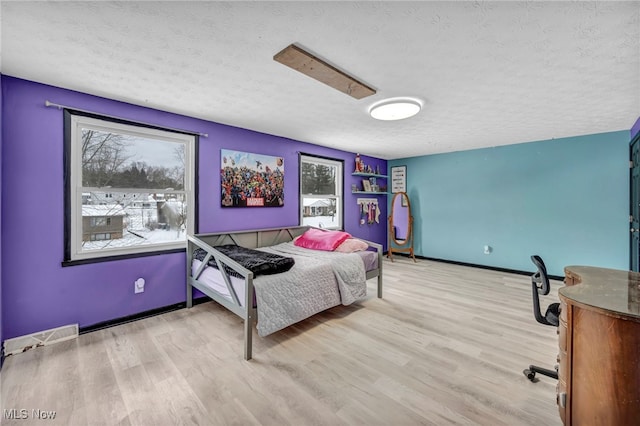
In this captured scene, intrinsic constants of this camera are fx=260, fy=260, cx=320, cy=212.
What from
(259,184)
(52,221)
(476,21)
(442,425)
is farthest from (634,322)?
(52,221)

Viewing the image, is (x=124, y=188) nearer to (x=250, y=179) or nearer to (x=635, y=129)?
(x=250, y=179)

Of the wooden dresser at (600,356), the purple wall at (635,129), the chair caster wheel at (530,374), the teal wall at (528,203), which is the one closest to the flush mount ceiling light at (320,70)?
the wooden dresser at (600,356)

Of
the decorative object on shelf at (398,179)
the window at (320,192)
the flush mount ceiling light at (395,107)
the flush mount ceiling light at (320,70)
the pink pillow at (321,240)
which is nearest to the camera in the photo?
the flush mount ceiling light at (320,70)

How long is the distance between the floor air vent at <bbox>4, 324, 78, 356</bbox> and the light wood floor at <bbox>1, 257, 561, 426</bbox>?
3.6 inches

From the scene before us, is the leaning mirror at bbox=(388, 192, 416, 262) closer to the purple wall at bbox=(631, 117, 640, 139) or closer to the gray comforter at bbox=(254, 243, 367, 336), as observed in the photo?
the gray comforter at bbox=(254, 243, 367, 336)

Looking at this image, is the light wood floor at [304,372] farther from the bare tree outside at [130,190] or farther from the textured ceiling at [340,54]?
the textured ceiling at [340,54]

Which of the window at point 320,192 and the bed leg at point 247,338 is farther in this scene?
the window at point 320,192

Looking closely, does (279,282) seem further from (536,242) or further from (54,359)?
(536,242)

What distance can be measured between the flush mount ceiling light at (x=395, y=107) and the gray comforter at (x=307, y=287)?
1.68 meters

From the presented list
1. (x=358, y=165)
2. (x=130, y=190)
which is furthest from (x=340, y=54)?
(x=358, y=165)

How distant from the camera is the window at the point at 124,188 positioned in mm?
2436

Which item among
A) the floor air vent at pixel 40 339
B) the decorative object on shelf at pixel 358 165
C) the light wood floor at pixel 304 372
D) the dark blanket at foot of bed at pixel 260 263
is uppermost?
the decorative object on shelf at pixel 358 165

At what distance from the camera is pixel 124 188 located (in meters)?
2.71

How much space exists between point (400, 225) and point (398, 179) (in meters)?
1.07
